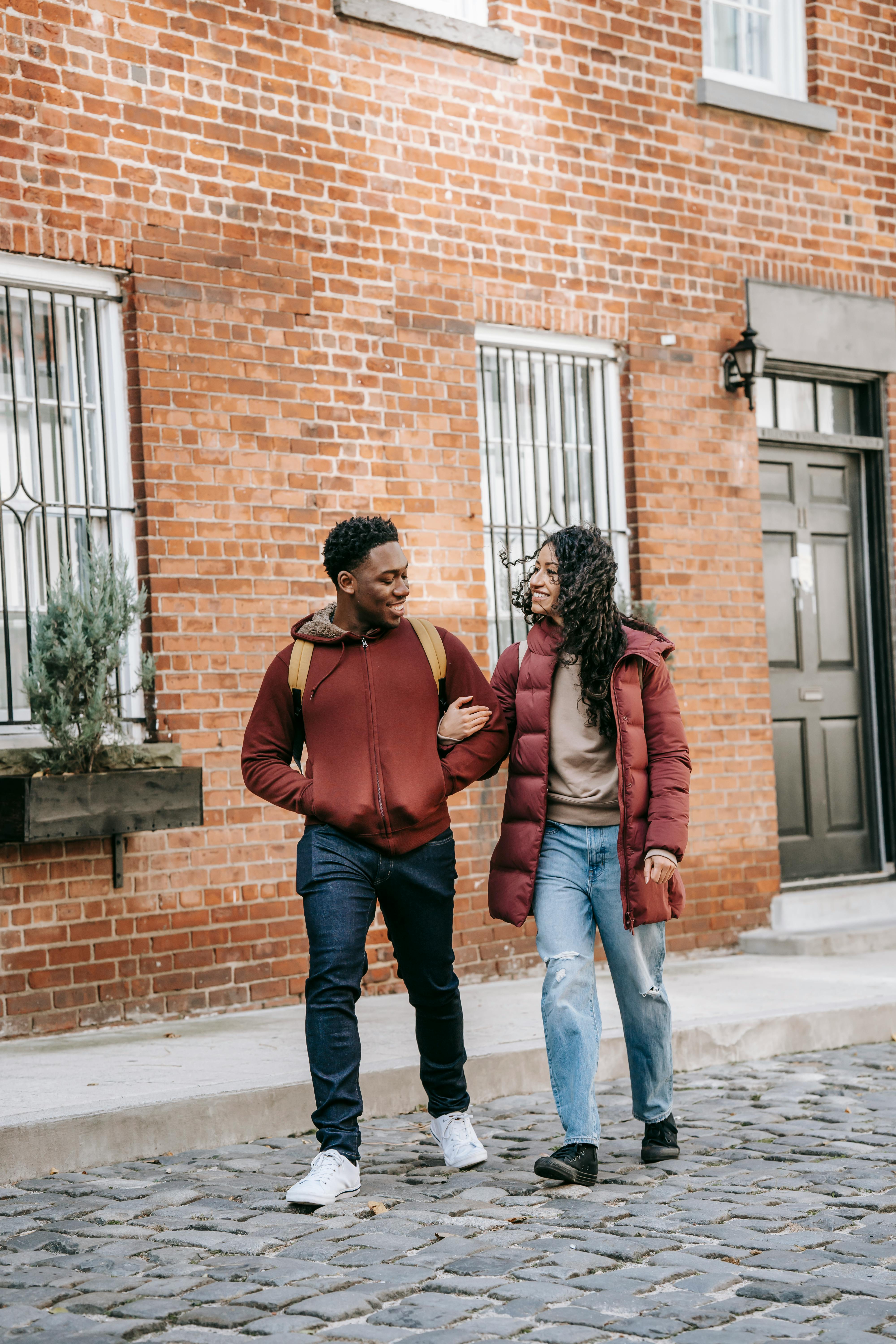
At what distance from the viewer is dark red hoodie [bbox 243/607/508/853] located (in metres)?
5.12

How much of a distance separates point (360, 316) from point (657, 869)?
4.21 metres

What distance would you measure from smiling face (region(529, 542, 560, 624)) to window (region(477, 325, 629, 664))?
3493 millimetres

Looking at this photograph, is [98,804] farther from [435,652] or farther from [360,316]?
[360,316]

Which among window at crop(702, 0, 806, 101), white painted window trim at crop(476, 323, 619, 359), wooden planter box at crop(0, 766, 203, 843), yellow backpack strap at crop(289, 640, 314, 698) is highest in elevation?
window at crop(702, 0, 806, 101)

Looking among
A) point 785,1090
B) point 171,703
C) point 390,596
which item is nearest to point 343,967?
point 390,596

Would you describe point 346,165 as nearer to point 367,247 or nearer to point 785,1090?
point 367,247

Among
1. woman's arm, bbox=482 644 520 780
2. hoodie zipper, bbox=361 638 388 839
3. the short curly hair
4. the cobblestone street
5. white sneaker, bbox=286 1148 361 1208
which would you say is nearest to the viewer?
the cobblestone street

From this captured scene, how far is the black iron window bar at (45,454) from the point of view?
738 cm

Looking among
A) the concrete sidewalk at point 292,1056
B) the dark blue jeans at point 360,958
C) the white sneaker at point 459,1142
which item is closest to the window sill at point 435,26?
the concrete sidewalk at point 292,1056

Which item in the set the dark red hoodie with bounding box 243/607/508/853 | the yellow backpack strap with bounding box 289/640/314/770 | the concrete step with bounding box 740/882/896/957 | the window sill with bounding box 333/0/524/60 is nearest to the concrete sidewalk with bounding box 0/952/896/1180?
the concrete step with bounding box 740/882/896/957

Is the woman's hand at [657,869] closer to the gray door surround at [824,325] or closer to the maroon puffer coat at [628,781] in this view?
the maroon puffer coat at [628,781]

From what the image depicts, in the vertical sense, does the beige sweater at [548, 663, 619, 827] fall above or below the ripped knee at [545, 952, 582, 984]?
above

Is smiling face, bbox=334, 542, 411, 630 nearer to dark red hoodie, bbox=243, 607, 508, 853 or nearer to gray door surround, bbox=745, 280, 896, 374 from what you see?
dark red hoodie, bbox=243, 607, 508, 853

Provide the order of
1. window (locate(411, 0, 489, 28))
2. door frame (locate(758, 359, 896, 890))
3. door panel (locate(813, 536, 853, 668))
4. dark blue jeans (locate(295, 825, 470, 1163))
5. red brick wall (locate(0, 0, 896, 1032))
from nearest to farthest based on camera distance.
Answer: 1. dark blue jeans (locate(295, 825, 470, 1163))
2. red brick wall (locate(0, 0, 896, 1032))
3. window (locate(411, 0, 489, 28))
4. door panel (locate(813, 536, 853, 668))
5. door frame (locate(758, 359, 896, 890))
